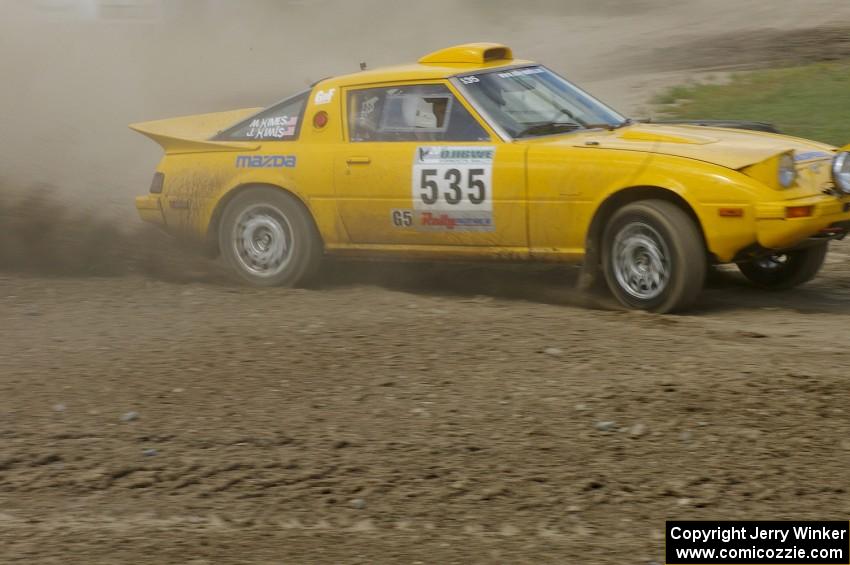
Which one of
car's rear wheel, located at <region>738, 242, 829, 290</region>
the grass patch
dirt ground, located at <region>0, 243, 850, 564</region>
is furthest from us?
the grass patch

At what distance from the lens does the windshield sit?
303 inches

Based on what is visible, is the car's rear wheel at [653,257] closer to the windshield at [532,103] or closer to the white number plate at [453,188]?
the white number plate at [453,188]

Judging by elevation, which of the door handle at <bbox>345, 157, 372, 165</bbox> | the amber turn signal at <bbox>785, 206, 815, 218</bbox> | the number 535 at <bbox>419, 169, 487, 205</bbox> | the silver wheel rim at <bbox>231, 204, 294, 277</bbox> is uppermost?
the door handle at <bbox>345, 157, 372, 165</bbox>

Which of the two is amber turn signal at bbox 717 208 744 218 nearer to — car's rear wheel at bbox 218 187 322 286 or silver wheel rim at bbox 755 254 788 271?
silver wheel rim at bbox 755 254 788 271

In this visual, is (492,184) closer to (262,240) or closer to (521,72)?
(521,72)

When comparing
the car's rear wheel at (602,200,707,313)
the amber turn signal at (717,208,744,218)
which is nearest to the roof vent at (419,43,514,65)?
the car's rear wheel at (602,200,707,313)

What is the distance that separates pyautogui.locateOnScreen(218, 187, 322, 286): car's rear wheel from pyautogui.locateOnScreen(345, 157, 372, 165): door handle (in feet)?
1.73

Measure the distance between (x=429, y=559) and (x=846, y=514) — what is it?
152cm

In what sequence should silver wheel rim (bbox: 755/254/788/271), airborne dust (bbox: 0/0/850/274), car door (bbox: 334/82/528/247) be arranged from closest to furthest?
car door (bbox: 334/82/528/247)
silver wheel rim (bbox: 755/254/788/271)
airborne dust (bbox: 0/0/850/274)

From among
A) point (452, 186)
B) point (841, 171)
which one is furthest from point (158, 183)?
point (841, 171)

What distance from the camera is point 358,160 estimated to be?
7965 millimetres

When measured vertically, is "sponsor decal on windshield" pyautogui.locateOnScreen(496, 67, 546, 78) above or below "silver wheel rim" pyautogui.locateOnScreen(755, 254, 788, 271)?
above

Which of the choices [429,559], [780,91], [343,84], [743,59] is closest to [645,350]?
[429,559]

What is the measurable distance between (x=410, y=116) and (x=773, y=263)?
2.51 m
